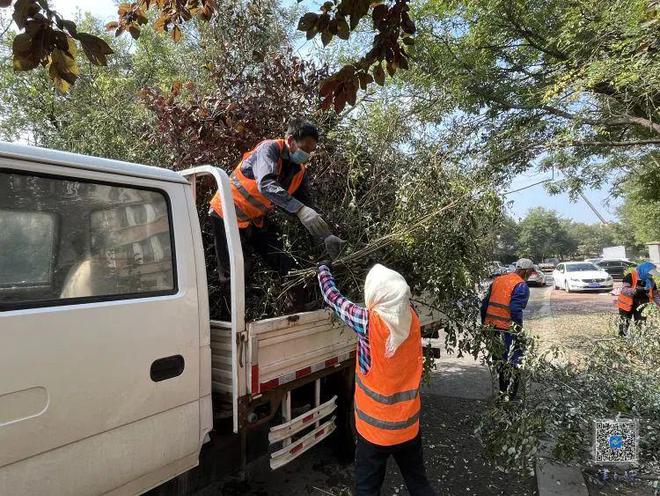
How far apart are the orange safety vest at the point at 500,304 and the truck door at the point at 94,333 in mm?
3449

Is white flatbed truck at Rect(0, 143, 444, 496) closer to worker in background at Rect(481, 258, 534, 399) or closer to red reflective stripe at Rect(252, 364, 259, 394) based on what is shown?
red reflective stripe at Rect(252, 364, 259, 394)

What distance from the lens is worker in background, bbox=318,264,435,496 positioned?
224 cm

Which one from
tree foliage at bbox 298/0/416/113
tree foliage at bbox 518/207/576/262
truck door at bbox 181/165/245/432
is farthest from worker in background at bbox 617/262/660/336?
tree foliage at bbox 518/207/576/262

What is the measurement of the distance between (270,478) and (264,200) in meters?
2.08

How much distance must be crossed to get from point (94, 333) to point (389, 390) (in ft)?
4.58

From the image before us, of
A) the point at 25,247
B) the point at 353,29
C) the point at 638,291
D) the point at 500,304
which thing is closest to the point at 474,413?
the point at 500,304

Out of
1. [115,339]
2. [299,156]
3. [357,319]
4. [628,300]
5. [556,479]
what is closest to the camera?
[115,339]

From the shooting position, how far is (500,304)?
473cm

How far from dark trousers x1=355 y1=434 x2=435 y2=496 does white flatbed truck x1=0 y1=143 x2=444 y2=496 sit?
463 millimetres

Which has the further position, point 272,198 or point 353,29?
point 272,198

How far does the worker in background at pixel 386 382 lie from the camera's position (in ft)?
7.35

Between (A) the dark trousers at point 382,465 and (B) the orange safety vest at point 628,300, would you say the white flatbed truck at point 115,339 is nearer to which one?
(A) the dark trousers at point 382,465

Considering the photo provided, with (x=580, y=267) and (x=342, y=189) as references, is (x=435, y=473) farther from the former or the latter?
(x=580, y=267)

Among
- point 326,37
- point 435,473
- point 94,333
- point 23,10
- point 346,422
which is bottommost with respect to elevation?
point 435,473
